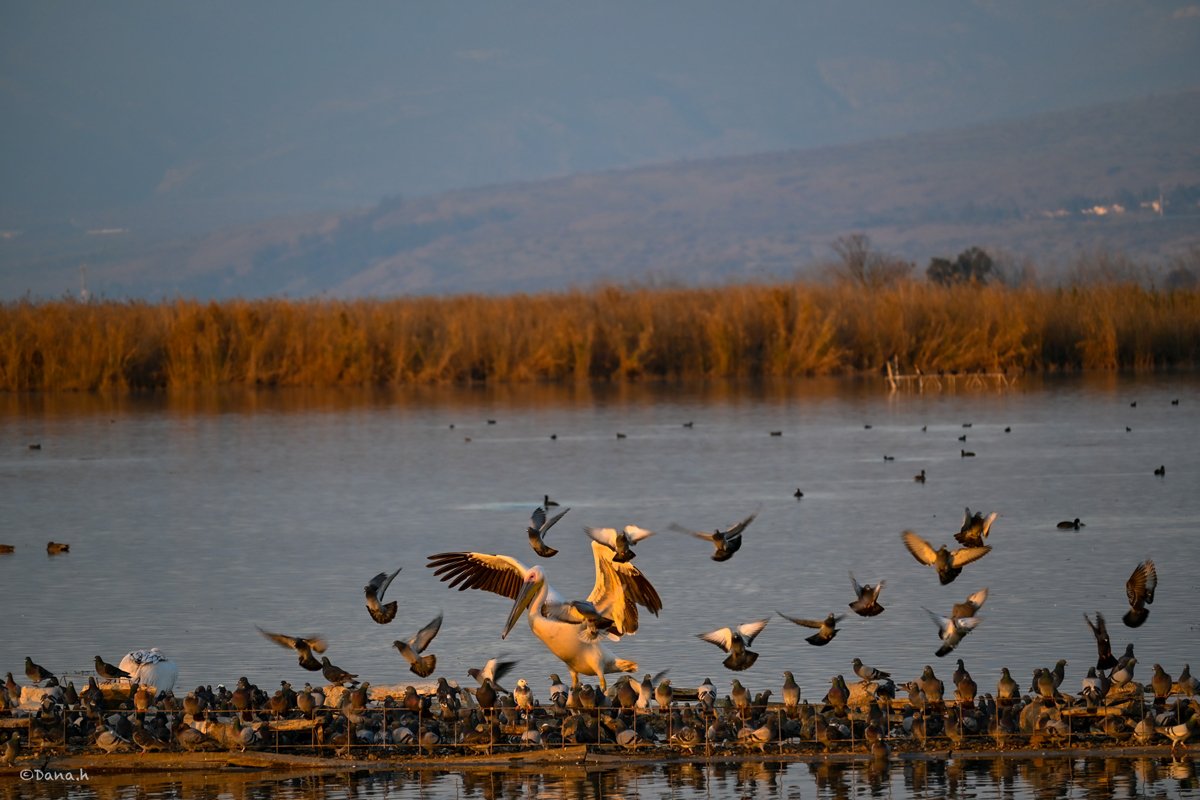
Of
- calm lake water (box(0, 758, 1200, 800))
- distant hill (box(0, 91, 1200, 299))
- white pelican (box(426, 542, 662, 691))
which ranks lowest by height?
calm lake water (box(0, 758, 1200, 800))

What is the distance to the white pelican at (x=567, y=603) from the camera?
1144 cm

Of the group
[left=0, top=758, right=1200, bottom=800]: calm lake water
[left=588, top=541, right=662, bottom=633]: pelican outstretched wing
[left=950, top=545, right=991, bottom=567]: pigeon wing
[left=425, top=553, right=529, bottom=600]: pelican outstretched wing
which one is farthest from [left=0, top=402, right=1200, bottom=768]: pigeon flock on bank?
[left=950, top=545, right=991, bottom=567]: pigeon wing

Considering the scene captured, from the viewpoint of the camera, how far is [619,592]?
39.4 ft

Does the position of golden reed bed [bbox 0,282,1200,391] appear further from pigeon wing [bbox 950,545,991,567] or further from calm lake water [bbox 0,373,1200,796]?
pigeon wing [bbox 950,545,991,567]

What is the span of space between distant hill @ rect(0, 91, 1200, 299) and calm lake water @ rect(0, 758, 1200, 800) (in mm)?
132424

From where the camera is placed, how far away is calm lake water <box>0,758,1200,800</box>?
9766mm

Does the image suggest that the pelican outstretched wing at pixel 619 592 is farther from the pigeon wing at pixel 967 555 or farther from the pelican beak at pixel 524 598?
the pigeon wing at pixel 967 555

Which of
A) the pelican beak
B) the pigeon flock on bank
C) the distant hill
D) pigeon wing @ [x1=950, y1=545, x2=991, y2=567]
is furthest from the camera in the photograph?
the distant hill

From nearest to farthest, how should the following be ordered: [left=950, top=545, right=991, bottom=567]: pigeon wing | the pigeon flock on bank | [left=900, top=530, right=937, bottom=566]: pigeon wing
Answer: the pigeon flock on bank
[left=950, top=545, right=991, bottom=567]: pigeon wing
[left=900, top=530, right=937, bottom=566]: pigeon wing

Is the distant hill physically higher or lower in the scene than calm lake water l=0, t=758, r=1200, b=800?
higher

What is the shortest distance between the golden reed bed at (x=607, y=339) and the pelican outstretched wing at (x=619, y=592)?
30.1 metres

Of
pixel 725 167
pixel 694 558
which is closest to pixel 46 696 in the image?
pixel 694 558

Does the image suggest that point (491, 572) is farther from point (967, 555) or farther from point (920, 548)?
point (967, 555)

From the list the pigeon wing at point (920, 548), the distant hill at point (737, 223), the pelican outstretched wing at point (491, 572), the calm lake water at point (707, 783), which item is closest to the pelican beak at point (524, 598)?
the pelican outstretched wing at point (491, 572)
